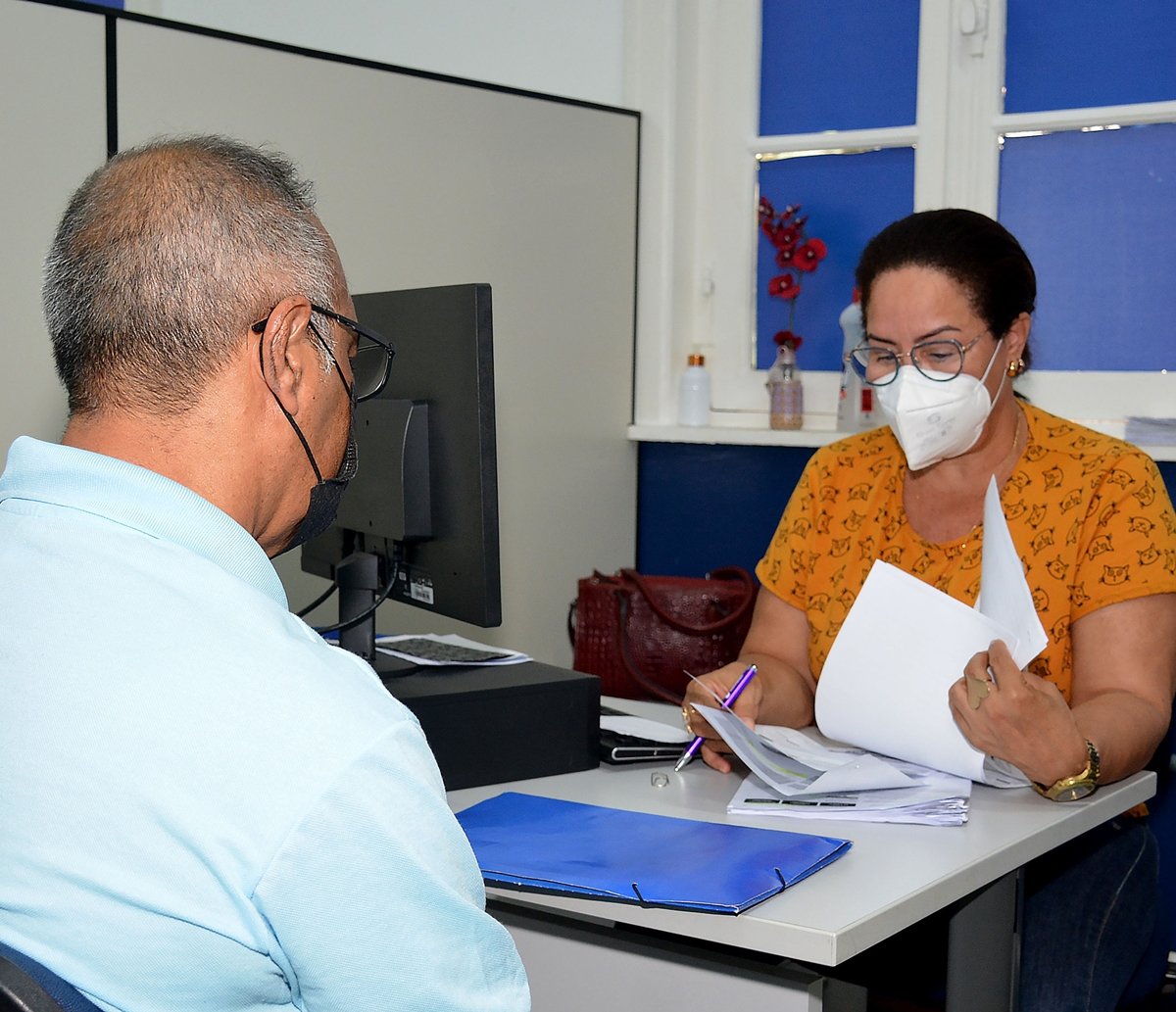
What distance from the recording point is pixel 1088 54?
2707 mm

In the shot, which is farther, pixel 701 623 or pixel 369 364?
→ pixel 701 623

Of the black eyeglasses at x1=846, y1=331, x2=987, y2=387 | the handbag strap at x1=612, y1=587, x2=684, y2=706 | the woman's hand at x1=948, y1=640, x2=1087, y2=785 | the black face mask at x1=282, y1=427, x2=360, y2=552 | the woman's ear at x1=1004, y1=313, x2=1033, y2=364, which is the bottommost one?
the handbag strap at x1=612, y1=587, x2=684, y2=706

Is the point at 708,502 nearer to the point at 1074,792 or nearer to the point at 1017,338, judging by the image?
the point at 1017,338

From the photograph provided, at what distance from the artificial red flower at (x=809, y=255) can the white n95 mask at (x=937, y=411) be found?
3.83 ft

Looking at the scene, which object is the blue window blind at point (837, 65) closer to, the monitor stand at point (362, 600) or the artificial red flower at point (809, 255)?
the artificial red flower at point (809, 255)

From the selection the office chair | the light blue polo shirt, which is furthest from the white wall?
the office chair

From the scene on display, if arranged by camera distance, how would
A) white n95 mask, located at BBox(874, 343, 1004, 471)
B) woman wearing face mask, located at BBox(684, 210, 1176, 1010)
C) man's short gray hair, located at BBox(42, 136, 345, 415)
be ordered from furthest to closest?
white n95 mask, located at BBox(874, 343, 1004, 471) < woman wearing face mask, located at BBox(684, 210, 1176, 1010) < man's short gray hair, located at BBox(42, 136, 345, 415)

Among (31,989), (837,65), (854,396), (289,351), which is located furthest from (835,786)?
(837,65)

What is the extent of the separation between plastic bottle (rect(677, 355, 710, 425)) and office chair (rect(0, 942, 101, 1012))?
98.8 inches

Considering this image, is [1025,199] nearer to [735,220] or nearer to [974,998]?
[735,220]

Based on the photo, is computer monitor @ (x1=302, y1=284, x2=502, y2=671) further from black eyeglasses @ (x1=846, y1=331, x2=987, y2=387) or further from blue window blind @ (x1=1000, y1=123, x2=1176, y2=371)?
blue window blind @ (x1=1000, y1=123, x2=1176, y2=371)

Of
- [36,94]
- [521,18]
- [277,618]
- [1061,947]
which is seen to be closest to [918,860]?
[1061,947]

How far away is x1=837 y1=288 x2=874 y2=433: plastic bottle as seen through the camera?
2.86 meters

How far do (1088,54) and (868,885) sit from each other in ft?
6.57
